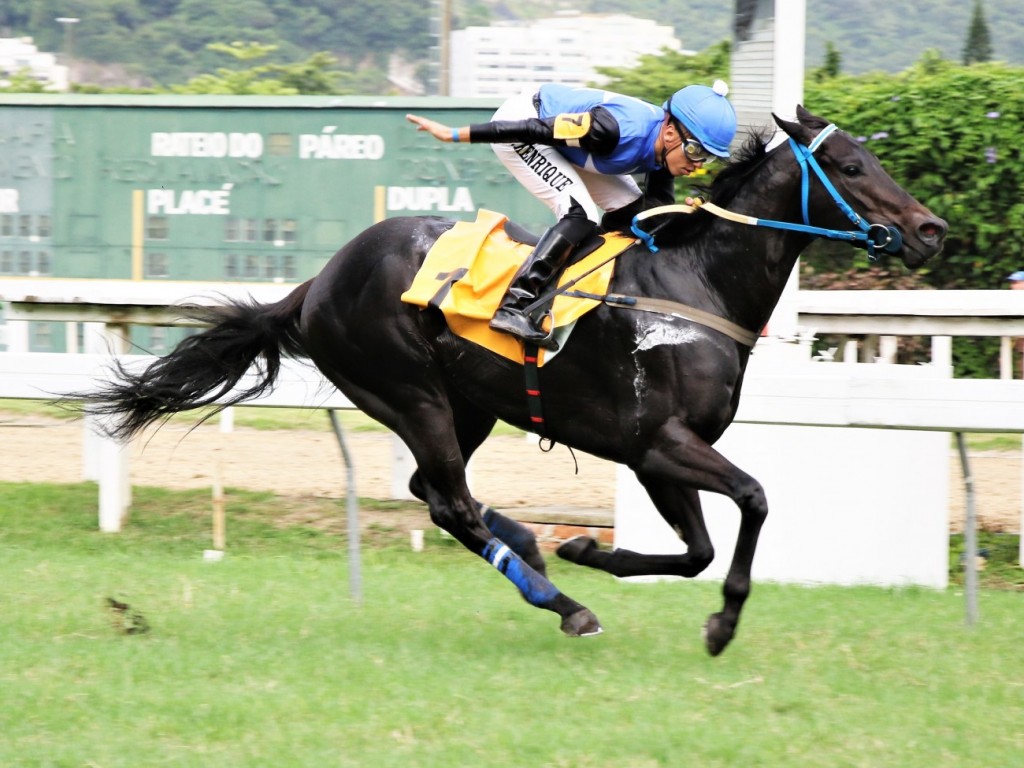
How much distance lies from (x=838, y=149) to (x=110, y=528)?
14.6ft

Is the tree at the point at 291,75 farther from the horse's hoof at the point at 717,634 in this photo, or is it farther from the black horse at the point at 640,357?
the horse's hoof at the point at 717,634

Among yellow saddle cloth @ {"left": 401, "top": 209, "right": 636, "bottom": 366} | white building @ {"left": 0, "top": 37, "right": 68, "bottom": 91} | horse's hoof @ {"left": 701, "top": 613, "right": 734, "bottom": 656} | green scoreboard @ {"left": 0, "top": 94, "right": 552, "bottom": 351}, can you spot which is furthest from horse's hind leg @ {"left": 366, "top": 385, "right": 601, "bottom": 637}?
white building @ {"left": 0, "top": 37, "right": 68, "bottom": 91}

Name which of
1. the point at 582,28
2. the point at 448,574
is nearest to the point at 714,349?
the point at 448,574

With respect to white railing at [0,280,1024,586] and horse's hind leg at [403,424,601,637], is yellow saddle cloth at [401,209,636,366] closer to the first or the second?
horse's hind leg at [403,424,601,637]

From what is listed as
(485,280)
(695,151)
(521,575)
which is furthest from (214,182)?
(695,151)

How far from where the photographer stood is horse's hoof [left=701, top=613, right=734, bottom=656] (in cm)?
489

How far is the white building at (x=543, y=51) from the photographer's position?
39.7m

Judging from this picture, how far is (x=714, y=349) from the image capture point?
16.4 feet

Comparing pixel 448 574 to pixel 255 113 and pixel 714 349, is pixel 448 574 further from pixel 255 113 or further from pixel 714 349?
pixel 255 113

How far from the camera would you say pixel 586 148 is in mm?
5094

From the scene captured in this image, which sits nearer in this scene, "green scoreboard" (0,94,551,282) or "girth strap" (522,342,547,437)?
"girth strap" (522,342,547,437)

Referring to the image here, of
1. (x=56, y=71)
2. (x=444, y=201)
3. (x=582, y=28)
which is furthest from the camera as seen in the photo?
(x=582, y=28)

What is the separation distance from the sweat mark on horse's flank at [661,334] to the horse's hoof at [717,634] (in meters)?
0.95

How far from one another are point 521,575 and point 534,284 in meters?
1.07
